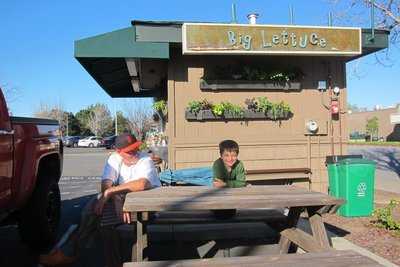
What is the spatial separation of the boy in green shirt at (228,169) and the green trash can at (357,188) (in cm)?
307

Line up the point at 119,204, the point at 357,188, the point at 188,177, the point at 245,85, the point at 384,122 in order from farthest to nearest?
1. the point at 384,122
2. the point at 245,85
3. the point at 188,177
4. the point at 357,188
5. the point at 119,204

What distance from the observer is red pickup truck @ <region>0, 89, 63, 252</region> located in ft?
16.2

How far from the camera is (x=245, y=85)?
392 inches

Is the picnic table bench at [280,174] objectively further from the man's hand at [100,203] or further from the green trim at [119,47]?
the man's hand at [100,203]

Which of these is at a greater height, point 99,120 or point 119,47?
point 99,120

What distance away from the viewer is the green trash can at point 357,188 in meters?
8.34

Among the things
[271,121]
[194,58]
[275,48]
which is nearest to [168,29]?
[194,58]

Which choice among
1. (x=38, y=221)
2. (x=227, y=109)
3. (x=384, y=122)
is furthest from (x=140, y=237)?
(x=384, y=122)

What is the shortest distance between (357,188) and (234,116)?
2.64m

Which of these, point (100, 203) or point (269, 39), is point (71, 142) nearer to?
point (269, 39)

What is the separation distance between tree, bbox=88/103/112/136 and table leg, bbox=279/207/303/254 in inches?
3425

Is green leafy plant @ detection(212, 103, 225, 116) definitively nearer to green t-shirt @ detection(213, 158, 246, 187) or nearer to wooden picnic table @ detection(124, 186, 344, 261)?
green t-shirt @ detection(213, 158, 246, 187)

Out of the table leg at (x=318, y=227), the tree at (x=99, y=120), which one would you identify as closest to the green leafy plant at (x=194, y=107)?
the table leg at (x=318, y=227)

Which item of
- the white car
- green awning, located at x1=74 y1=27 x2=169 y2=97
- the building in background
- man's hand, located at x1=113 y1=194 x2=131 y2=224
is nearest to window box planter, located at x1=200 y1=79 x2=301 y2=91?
green awning, located at x1=74 y1=27 x2=169 y2=97
